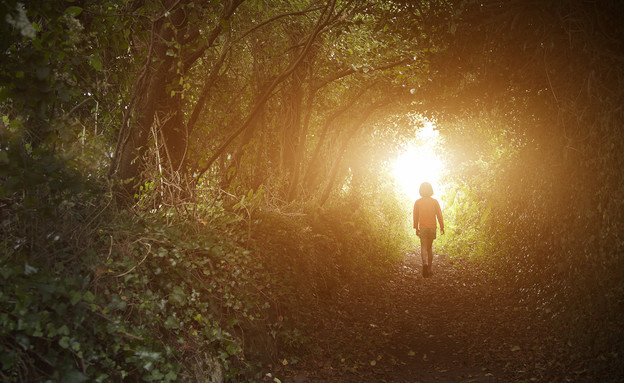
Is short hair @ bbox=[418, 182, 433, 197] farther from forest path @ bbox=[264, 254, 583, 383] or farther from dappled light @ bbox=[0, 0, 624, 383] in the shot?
forest path @ bbox=[264, 254, 583, 383]

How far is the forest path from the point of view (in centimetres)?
559

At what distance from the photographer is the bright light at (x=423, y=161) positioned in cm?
1802

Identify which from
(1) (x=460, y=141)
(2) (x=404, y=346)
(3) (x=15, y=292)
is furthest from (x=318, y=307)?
(1) (x=460, y=141)

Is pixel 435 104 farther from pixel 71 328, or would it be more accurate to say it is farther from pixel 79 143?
pixel 71 328

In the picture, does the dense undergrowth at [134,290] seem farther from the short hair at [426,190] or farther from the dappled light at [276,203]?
the short hair at [426,190]

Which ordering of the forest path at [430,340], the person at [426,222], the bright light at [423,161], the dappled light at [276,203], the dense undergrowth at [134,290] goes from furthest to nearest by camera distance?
1. the bright light at [423,161]
2. the person at [426,222]
3. the forest path at [430,340]
4. the dappled light at [276,203]
5. the dense undergrowth at [134,290]

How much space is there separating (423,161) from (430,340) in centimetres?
1271

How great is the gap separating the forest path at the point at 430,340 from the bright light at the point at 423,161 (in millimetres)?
8730

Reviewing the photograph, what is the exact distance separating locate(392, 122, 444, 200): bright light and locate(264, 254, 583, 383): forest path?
8730mm

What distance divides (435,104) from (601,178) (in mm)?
4697

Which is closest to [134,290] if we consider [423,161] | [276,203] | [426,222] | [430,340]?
[430,340]

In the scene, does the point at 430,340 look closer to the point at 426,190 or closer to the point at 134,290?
the point at 426,190

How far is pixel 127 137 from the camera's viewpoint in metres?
5.60

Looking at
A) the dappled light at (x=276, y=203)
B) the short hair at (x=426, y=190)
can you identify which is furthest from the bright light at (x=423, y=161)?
the short hair at (x=426, y=190)
